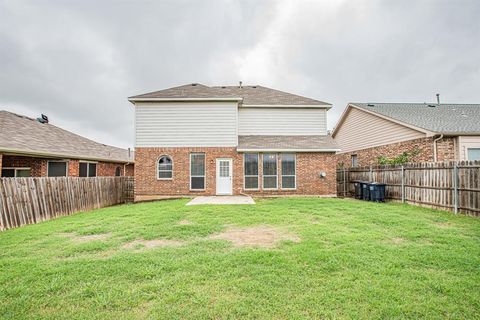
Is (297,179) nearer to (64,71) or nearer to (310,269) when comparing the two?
(310,269)

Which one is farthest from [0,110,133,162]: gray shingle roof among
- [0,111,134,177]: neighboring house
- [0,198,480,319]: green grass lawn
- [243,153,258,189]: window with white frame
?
[243,153,258,189]: window with white frame

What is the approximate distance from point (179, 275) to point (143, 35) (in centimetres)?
1676

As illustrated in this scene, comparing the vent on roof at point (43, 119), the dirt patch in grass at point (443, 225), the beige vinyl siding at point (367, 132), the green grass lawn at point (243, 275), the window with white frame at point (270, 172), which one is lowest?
the dirt patch in grass at point (443, 225)

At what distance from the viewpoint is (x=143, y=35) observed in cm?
1611

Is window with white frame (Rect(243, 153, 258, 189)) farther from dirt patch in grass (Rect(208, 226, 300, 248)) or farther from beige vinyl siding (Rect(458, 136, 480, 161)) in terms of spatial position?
beige vinyl siding (Rect(458, 136, 480, 161))

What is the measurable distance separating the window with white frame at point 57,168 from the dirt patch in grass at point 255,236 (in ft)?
38.2

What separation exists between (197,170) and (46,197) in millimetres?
Answer: 6954

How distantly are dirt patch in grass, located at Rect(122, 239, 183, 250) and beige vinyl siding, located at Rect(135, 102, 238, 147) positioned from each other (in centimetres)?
912

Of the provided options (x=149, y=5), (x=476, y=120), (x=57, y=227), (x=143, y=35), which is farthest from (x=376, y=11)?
(x=57, y=227)

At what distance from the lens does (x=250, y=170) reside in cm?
1418

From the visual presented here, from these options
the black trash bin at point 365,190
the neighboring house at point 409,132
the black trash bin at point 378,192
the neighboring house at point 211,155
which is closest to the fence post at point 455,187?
the black trash bin at point 378,192

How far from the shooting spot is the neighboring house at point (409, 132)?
12062 millimetres

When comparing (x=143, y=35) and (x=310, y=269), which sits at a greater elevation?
(x=143, y=35)

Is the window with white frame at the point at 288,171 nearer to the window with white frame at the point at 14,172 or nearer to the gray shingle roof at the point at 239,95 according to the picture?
the gray shingle roof at the point at 239,95
